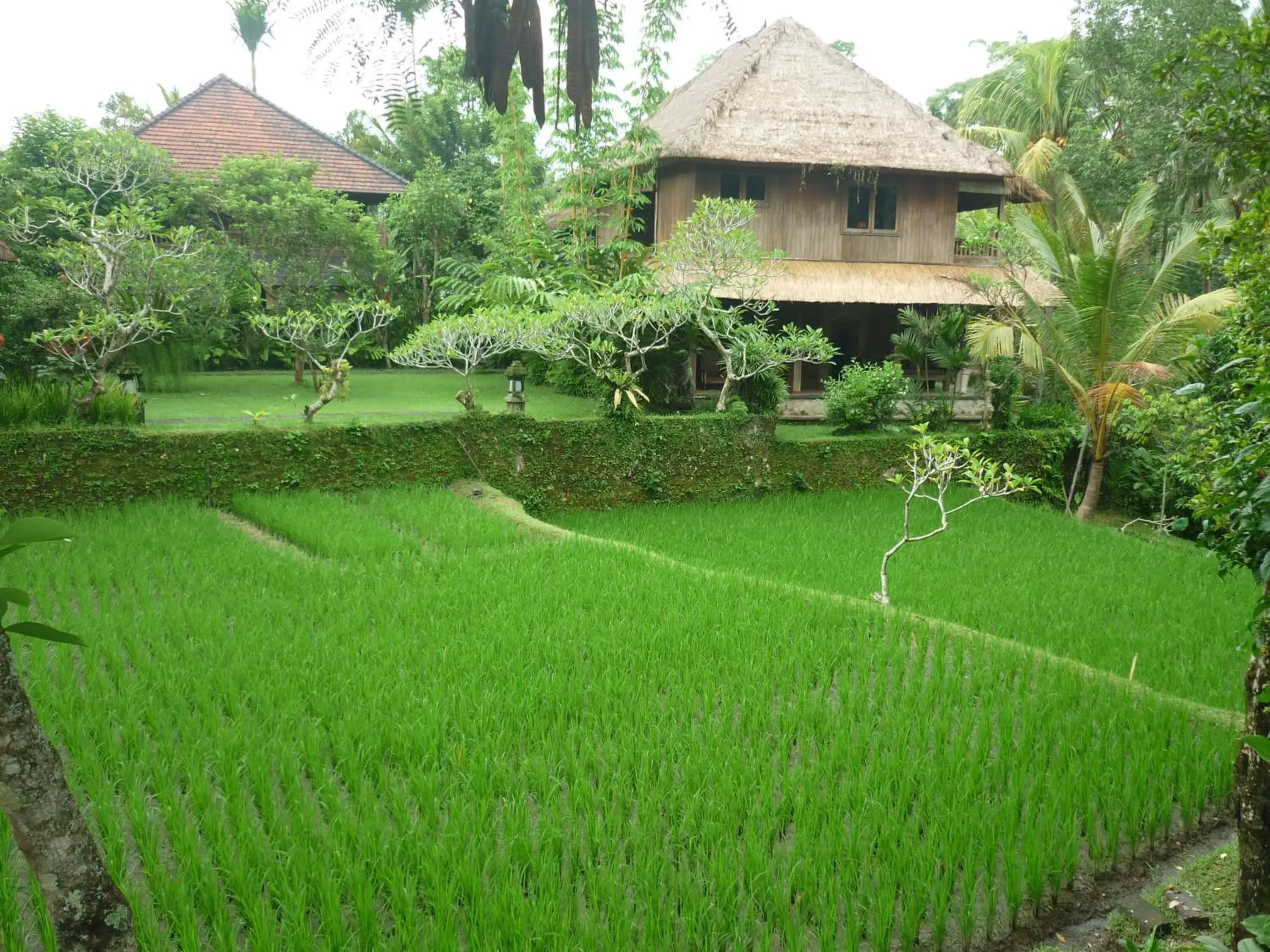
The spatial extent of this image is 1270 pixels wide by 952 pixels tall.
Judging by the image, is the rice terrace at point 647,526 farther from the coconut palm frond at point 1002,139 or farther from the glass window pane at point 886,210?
the coconut palm frond at point 1002,139

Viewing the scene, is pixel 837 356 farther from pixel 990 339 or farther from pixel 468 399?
pixel 468 399

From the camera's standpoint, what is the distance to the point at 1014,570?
24.8 feet

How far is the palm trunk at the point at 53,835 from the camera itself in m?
1.76

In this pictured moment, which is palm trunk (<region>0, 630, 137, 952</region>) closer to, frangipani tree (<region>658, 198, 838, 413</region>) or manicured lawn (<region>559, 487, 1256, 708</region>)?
manicured lawn (<region>559, 487, 1256, 708</region>)

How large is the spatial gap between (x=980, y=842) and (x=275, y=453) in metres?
7.05

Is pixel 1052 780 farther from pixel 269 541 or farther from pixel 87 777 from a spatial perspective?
pixel 269 541

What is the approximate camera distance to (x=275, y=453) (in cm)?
853

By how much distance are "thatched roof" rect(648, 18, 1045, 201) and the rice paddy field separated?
8625 mm

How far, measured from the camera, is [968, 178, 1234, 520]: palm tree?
32.8 feet

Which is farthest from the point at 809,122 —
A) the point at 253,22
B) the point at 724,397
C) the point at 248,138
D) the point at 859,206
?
the point at 253,22

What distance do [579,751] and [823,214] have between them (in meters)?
12.3

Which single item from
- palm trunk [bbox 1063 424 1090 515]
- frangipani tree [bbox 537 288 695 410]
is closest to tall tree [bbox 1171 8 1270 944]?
frangipani tree [bbox 537 288 695 410]

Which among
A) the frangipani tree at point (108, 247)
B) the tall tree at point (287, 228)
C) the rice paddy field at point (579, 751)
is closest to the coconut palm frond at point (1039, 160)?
the tall tree at point (287, 228)

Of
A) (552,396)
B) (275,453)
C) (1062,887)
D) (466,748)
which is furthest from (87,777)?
(552,396)
